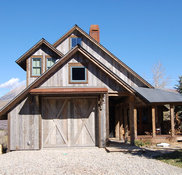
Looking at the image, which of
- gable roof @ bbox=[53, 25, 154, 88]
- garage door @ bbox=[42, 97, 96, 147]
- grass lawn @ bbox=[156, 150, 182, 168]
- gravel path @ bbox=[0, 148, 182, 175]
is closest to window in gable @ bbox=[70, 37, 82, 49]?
gable roof @ bbox=[53, 25, 154, 88]

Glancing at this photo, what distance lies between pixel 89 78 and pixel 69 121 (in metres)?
2.97

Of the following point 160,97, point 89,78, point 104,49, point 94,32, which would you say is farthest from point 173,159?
point 94,32

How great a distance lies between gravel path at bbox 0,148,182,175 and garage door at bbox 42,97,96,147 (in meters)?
2.04

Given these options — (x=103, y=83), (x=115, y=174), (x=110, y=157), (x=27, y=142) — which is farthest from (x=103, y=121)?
(x=115, y=174)

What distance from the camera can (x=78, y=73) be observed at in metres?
14.6

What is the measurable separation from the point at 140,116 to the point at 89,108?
9.01 meters

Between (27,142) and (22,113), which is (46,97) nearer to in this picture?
(22,113)

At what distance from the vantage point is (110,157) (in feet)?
37.1

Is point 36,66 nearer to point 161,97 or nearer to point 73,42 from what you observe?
point 73,42

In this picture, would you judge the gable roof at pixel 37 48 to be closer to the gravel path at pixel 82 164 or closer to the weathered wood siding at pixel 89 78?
the weathered wood siding at pixel 89 78

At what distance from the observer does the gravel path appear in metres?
8.72

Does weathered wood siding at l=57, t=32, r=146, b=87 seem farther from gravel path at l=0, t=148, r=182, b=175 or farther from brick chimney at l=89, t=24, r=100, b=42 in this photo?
gravel path at l=0, t=148, r=182, b=175

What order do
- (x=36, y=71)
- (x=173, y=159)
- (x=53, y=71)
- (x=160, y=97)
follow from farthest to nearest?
(x=36, y=71), (x=160, y=97), (x=53, y=71), (x=173, y=159)

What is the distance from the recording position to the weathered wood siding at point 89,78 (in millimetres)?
14375
